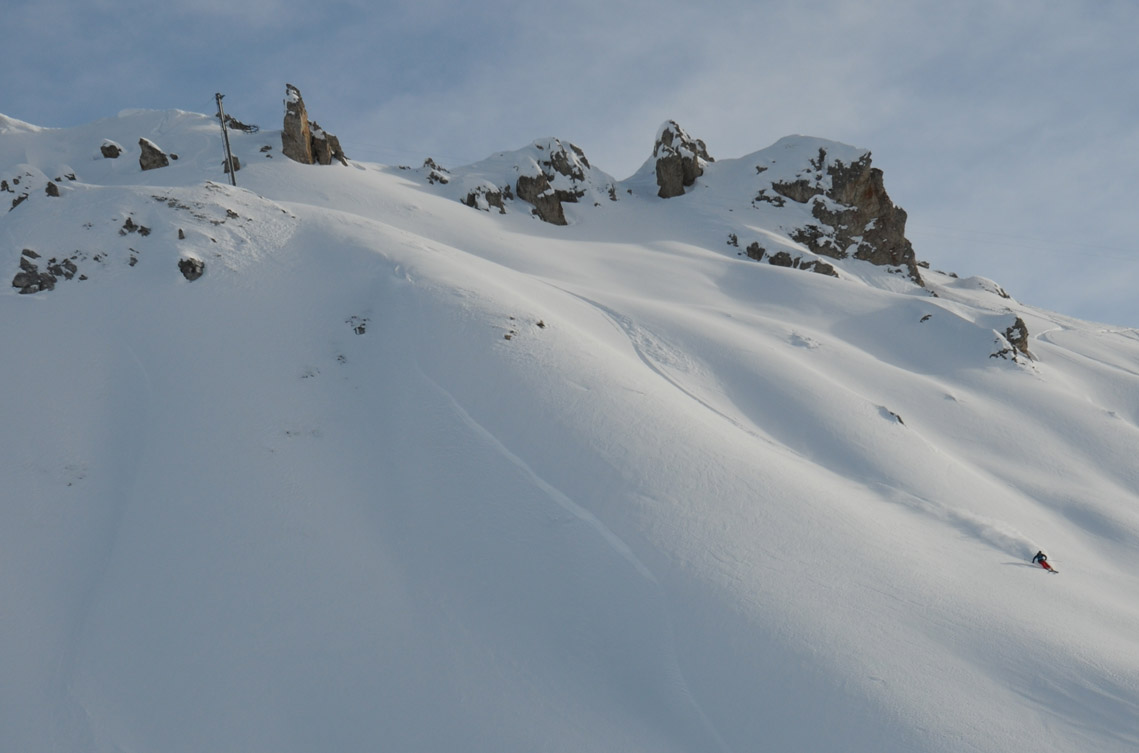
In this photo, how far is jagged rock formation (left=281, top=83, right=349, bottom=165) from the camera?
3378 centimetres

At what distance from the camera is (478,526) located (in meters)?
9.37

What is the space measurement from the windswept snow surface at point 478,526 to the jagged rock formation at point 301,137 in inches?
650

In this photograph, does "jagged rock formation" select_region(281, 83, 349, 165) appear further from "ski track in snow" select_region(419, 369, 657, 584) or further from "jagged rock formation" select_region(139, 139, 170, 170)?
"ski track in snow" select_region(419, 369, 657, 584)

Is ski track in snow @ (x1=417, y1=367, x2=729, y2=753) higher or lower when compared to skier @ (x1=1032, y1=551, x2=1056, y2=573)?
lower

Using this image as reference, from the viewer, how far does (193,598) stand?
8406mm

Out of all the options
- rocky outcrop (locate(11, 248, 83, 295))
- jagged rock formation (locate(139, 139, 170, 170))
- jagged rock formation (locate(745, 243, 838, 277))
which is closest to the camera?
rocky outcrop (locate(11, 248, 83, 295))

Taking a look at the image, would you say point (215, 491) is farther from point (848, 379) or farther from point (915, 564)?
point (848, 379)

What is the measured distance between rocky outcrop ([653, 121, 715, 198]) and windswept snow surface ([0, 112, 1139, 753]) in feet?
110

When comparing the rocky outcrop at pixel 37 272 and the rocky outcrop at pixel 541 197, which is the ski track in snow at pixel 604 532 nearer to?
the rocky outcrop at pixel 37 272

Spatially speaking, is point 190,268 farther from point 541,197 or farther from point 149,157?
point 541,197

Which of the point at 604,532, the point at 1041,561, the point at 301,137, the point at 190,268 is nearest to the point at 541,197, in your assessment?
the point at 301,137

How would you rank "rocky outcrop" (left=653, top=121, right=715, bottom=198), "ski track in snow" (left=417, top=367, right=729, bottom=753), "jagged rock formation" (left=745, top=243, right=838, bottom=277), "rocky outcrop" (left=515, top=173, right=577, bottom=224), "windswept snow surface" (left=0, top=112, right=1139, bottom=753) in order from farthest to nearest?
1. "rocky outcrop" (left=653, top=121, right=715, bottom=198)
2. "rocky outcrop" (left=515, top=173, right=577, bottom=224)
3. "jagged rock formation" (left=745, top=243, right=838, bottom=277)
4. "windswept snow surface" (left=0, top=112, right=1139, bottom=753)
5. "ski track in snow" (left=417, top=367, right=729, bottom=753)

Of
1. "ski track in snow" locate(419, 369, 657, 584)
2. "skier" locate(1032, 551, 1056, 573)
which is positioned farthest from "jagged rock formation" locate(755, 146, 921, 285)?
"ski track in snow" locate(419, 369, 657, 584)

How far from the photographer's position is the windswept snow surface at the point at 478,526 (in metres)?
7.11
